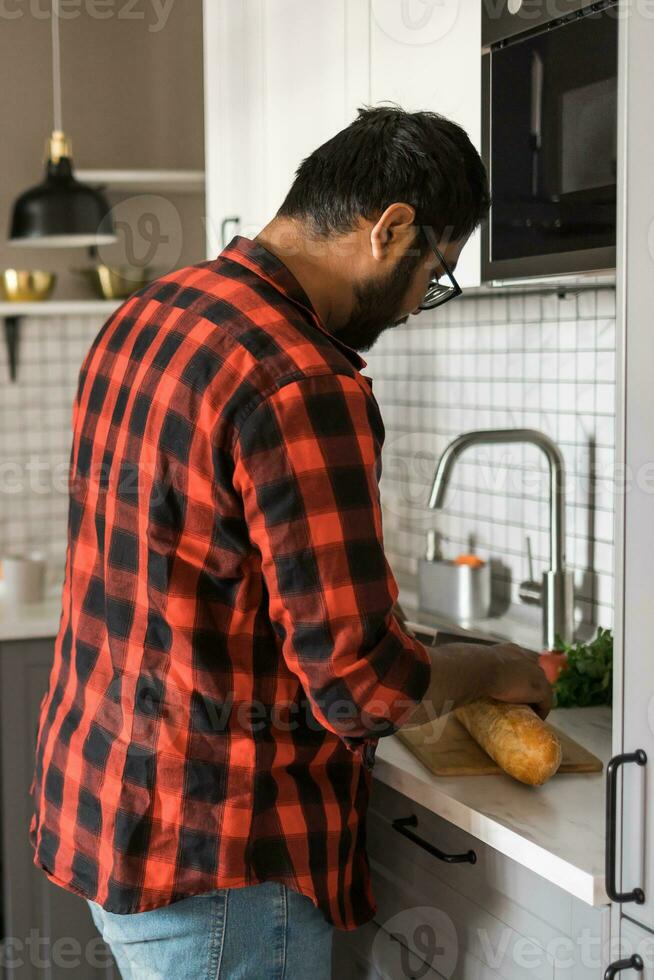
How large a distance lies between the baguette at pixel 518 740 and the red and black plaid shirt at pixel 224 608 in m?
0.16

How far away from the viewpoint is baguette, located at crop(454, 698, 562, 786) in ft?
3.96

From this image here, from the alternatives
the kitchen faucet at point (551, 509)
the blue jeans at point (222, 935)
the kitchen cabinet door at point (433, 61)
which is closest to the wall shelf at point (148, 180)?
the kitchen cabinet door at point (433, 61)

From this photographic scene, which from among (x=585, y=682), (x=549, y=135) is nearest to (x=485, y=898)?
(x=585, y=682)

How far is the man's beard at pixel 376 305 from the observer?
1135 mm

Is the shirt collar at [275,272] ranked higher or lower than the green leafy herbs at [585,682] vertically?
higher

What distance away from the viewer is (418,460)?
2314mm

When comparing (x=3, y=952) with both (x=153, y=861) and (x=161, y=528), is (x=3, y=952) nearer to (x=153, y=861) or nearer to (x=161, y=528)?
(x=153, y=861)

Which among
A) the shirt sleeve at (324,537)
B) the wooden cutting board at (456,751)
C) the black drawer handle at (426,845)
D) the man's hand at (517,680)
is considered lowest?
the black drawer handle at (426,845)

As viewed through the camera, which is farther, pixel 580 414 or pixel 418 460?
pixel 418 460

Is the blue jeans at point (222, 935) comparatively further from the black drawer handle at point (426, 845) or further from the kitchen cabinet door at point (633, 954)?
the kitchen cabinet door at point (633, 954)

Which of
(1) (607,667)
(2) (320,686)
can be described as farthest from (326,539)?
(1) (607,667)

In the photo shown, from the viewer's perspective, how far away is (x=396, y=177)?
1.09 meters

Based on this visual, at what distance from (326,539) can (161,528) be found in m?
0.17

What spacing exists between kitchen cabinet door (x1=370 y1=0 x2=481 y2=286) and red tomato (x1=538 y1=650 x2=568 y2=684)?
544 mm
